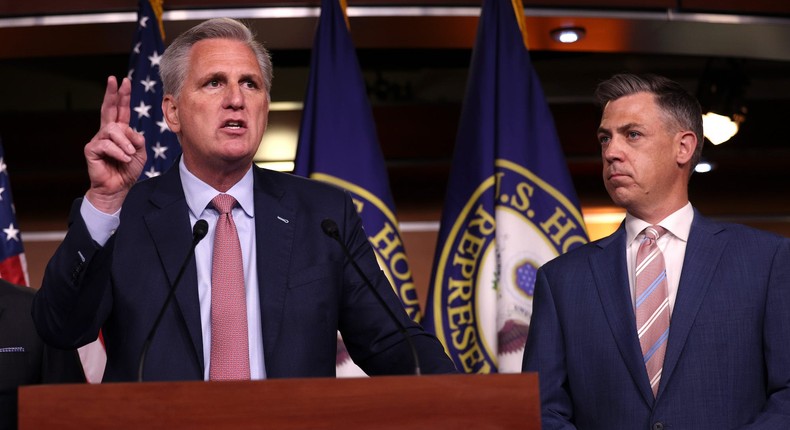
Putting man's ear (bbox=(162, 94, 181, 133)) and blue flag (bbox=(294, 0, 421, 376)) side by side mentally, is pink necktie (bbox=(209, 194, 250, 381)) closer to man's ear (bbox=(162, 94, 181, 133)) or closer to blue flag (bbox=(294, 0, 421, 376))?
man's ear (bbox=(162, 94, 181, 133))

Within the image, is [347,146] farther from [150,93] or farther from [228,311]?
[228,311]

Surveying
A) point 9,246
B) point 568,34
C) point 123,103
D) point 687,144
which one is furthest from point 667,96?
point 9,246

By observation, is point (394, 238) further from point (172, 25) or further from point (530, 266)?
point (172, 25)

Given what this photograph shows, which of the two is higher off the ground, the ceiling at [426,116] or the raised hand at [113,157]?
the ceiling at [426,116]

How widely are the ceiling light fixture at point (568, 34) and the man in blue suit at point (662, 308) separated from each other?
7.27 ft

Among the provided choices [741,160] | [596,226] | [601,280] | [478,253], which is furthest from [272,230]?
[741,160]

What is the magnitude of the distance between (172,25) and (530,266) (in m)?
2.23

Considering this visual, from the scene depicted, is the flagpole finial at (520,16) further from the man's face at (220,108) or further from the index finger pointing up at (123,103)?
the index finger pointing up at (123,103)

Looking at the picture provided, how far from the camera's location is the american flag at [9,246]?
14.5ft

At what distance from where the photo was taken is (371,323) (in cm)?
238

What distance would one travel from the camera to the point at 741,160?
658cm

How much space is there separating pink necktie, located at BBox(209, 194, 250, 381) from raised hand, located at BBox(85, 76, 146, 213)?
0.90 feet

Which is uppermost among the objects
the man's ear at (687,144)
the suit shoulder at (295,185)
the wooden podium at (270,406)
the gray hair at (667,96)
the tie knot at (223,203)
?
the gray hair at (667,96)

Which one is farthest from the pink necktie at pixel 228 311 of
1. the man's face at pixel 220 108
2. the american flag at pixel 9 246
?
the american flag at pixel 9 246
